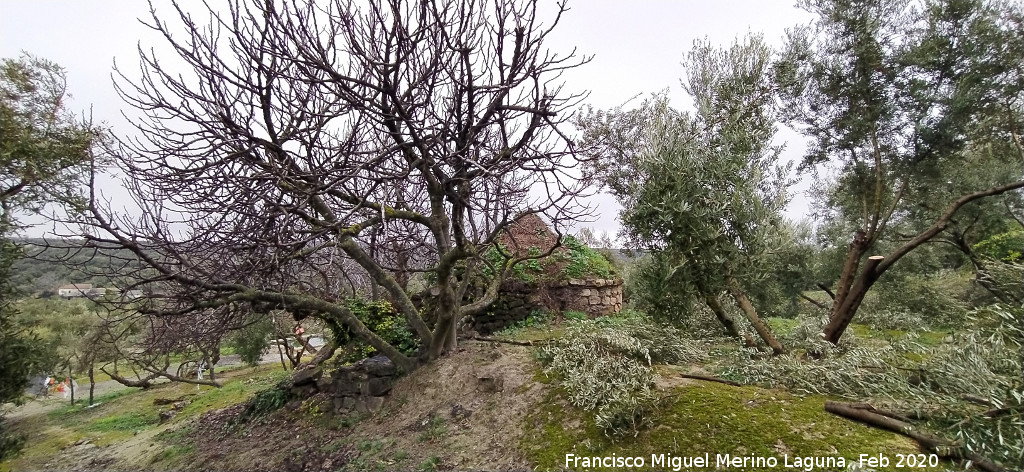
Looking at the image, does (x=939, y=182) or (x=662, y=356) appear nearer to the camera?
(x=662, y=356)

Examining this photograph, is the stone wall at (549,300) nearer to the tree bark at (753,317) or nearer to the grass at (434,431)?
the grass at (434,431)

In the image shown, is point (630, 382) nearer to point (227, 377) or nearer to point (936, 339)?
point (936, 339)

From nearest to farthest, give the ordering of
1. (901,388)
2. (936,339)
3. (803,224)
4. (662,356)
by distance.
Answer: (901,388) → (662,356) → (936,339) → (803,224)

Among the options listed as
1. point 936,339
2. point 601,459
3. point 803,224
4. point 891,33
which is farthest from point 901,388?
point 803,224

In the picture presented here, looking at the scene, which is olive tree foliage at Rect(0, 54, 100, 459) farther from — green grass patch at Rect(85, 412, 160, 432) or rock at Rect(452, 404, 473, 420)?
rock at Rect(452, 404, 473, 420)

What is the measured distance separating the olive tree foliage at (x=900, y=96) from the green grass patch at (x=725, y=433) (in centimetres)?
321

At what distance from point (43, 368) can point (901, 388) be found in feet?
45.0

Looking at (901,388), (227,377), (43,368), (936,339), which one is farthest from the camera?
(227,377)

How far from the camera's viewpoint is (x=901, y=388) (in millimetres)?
3410

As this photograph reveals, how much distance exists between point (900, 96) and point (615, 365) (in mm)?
7578

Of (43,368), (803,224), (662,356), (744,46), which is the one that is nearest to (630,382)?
(662,356)

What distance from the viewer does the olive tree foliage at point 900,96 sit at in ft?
20.9

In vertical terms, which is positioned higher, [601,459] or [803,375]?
[803,375]

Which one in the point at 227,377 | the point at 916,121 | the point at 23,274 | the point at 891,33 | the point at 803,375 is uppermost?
the point at 891,33
